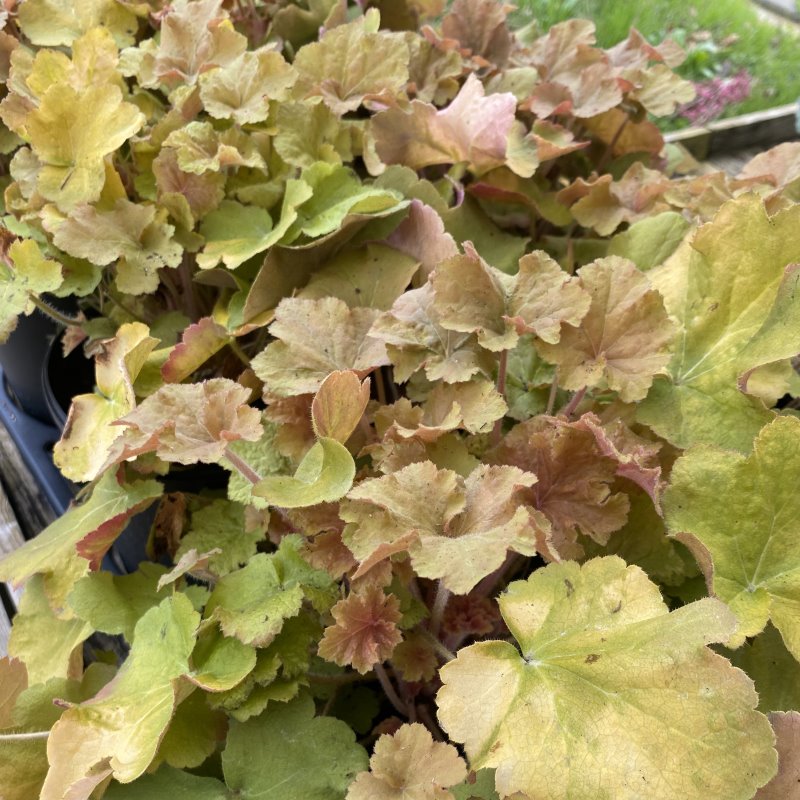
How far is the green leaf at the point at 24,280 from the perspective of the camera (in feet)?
2.95

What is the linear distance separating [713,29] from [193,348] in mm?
3317

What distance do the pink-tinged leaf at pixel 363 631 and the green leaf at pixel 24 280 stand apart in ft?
1.75

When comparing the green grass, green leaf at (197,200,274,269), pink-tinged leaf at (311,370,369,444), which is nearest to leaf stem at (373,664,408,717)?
pink-tinged leaf at (311,370,369,444)

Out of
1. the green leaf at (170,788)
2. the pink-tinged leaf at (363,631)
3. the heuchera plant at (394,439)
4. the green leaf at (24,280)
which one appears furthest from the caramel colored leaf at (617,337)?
the green leaf at (24,280)

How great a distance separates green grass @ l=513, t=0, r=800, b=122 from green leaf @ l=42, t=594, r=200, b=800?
2.68 metres

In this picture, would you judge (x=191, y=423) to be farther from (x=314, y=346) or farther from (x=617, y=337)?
(x=617, y=337)

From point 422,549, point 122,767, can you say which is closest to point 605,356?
point 422,549

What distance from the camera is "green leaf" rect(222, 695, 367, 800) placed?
67 centimetres

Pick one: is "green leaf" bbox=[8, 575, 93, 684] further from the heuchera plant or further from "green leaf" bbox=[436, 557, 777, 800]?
"green leaf" bbox=[436, 557, 777, 800]

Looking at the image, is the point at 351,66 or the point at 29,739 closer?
the point at 29,739

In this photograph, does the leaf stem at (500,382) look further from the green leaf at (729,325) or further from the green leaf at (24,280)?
the green leaf at (24,280)

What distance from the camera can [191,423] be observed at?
0.70 metres

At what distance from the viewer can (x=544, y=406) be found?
830 mm

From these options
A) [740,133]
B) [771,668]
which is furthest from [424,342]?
[740,133]
